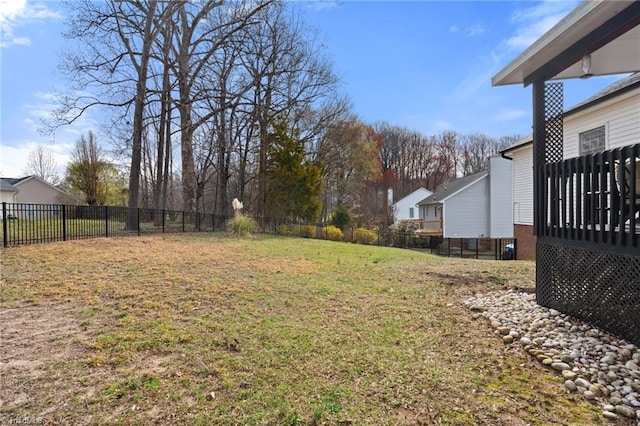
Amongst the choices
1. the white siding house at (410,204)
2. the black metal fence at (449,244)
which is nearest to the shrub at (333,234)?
the black metal fence at (449,244)

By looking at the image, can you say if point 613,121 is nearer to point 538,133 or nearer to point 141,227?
point 538,133

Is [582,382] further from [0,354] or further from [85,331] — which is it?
[0,354]

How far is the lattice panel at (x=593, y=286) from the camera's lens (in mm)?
2732

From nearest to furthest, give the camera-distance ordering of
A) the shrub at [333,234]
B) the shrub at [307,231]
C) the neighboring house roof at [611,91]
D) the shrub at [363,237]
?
the neighboring house roof at [611,91], the shrub at [307,231], the shrub at [333,234], the shrub at [363,237]

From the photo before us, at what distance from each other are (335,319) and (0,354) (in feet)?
9.16

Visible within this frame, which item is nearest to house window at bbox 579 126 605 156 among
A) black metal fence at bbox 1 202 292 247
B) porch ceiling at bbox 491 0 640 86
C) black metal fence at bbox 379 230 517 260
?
porch ceiling at bbox 491 0 640 86

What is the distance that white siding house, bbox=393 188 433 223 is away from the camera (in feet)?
110

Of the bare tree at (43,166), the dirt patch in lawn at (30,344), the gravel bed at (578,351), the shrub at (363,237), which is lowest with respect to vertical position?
the shrub at (363,237)

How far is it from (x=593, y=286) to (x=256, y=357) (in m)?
3.20

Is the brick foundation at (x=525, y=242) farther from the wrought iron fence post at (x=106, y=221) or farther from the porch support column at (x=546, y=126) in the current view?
the wrought iron fence post at (x=106, y=221)

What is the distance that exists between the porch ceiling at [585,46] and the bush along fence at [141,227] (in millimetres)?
9604

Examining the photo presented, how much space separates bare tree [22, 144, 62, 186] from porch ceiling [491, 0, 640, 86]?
38.8 metres

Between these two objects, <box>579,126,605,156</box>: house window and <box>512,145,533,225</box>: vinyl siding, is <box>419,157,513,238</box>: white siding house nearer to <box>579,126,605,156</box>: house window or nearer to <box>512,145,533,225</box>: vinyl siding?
<box>512,145,533,225</box>: vinyl siding

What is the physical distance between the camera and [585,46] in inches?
124
